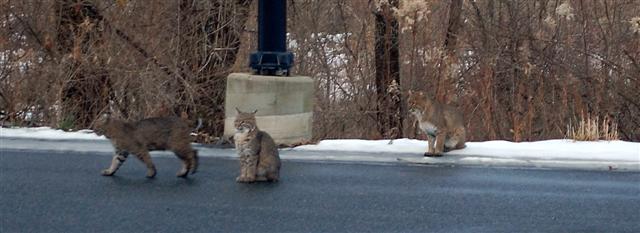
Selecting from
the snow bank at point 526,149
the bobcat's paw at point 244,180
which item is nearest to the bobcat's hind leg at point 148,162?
the bobcat's paw at point 244,180

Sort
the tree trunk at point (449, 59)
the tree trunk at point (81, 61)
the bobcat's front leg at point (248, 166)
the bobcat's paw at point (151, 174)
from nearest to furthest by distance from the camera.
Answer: the bobcat's front leg at point (248, 166), the bobcat's paw at point (151, 174), the tree trunk at point (81, 61), the tree trunk at point (449, 59)

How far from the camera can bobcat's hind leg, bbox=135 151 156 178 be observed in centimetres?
1005

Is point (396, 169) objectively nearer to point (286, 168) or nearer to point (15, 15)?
point (286, 168)

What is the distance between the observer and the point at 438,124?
38.7 ft

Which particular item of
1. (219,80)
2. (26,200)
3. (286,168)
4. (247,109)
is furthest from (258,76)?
(219,80)

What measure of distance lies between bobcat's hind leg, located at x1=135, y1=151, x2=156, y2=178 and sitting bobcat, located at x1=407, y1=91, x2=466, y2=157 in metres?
2.56

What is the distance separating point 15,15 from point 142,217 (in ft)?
31.8

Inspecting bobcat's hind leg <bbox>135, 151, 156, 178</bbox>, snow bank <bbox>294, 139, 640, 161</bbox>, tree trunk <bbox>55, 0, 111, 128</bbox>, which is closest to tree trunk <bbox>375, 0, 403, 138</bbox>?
tree trunk <bbox>55, 0, 111, 128</bbox>

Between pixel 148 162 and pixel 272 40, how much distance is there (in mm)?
2372

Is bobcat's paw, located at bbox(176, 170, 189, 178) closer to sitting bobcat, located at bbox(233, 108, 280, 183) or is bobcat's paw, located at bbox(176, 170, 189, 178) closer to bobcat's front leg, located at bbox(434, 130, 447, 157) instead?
sitting bobcat, located at bbox(233, 108, 280, 183)

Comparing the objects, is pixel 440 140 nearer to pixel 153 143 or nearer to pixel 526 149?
pixel 526 149

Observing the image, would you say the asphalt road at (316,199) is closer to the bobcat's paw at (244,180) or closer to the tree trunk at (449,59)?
the bobcat's paw at (244,180)

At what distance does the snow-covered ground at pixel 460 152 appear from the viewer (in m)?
10.7

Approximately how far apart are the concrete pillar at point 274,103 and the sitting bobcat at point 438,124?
111cm
